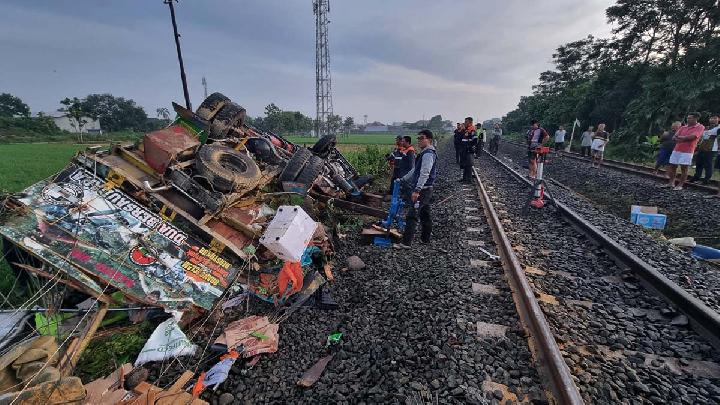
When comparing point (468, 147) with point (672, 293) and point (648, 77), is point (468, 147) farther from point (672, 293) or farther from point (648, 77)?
point (648, 77)

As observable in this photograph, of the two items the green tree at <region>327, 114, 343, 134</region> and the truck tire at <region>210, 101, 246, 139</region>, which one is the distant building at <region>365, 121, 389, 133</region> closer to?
the green tree at <region>327, 114, 343, 134</region>

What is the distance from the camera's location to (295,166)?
20.0ft

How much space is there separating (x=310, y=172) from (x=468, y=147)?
19.2 feet

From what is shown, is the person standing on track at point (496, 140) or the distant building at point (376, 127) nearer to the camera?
the person standing on track at point (496, 140)

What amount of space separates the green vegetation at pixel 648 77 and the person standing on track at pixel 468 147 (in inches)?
493

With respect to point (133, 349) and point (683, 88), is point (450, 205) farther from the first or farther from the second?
point (683, 88)

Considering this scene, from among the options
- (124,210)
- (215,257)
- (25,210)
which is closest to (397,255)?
(215,257)

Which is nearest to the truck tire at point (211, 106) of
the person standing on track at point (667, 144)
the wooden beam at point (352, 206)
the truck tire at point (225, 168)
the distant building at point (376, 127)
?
the truck tire at point (225, 168)

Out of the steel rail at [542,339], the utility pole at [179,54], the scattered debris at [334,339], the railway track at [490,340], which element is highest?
the utility pole at [179,54]

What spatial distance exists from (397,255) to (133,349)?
127 inches

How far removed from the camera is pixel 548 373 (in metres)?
2.41

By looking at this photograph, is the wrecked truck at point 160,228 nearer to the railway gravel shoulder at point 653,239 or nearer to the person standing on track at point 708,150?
the railway gravel shoulder at point 653,239

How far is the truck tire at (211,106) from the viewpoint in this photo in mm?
6508

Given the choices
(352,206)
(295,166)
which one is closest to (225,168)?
(295,166)
